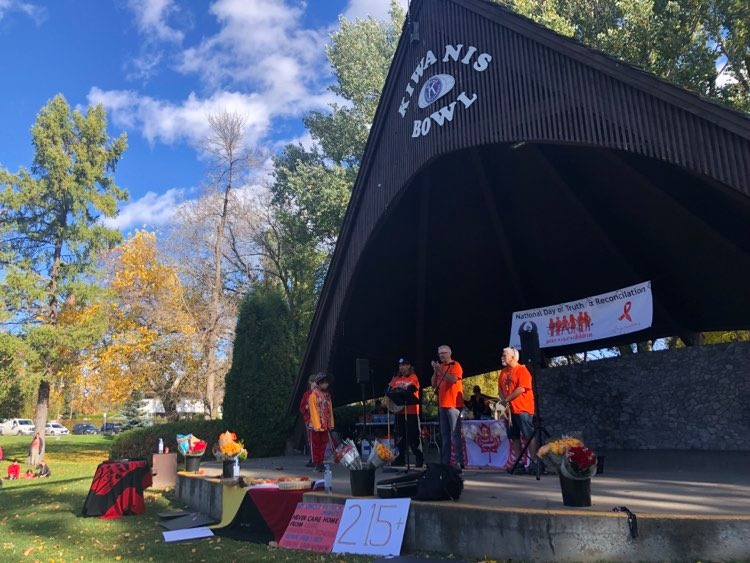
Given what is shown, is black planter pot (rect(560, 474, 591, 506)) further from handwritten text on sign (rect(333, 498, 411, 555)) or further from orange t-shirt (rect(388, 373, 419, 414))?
orange t-shirt (rect(388, 373, 419, 414))

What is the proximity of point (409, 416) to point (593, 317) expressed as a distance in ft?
14.8

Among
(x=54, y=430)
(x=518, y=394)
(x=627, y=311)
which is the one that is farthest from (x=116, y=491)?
(x=54, y=430)

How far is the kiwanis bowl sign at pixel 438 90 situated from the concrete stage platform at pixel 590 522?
5294 millimetres

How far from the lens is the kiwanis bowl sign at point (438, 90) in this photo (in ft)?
27.9

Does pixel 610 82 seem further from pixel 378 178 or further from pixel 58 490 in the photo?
pixel 58 490

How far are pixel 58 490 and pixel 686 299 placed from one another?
45.0 feet

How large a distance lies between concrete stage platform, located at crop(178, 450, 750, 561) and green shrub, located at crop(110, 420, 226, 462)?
10453mm

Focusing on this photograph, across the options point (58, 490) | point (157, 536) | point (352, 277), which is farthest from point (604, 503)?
point (58, 490)

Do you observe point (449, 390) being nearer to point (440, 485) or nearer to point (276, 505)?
point (440, 485)

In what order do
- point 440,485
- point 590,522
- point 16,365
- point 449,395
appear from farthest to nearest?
point 16,365 → point 449,395 → point 440,485 → point 590,522

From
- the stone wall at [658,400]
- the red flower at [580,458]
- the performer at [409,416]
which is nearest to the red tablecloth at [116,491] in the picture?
the performer at [409,416]

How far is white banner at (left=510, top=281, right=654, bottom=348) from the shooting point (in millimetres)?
10430

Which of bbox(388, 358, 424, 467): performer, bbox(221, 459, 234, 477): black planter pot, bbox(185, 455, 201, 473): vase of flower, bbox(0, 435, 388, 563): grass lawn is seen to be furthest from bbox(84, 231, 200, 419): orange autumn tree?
bbox(388, 358, 424, 467): performer

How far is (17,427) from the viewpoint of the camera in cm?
5312
